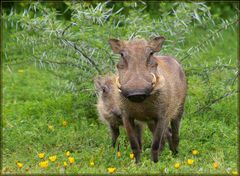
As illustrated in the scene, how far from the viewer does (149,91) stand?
17.4 feet

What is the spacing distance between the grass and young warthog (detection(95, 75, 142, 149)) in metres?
0.20

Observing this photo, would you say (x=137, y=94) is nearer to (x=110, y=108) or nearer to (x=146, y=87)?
(x=146, y=87)

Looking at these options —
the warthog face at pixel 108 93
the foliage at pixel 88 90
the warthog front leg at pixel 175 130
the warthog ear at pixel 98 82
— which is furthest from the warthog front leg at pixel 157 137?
the warthog ear at pixel 98 82

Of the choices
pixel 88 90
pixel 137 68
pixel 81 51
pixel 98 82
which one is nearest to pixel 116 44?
pixel 137 68

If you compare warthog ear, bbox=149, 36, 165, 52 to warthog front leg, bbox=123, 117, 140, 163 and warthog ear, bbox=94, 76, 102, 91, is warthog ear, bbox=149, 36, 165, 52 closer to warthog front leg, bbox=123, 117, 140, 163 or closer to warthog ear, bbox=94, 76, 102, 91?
warthog front leg, bbox=123, 117, 140, 163

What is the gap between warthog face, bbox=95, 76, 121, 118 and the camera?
21.3ft

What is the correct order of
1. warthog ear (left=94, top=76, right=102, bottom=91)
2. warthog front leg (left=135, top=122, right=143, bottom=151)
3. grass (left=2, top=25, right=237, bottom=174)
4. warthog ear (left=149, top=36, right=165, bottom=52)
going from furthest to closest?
1. warthog ear (left=94, top=76, right=102, bottom=91)
2. warthog front leg (left=135, top=122, right=143, bottom=151)
3. warthog ear (left=149, top=36, right=165, bottom=52)
4. grass (left=2, top=25, right=237, bottom=174)

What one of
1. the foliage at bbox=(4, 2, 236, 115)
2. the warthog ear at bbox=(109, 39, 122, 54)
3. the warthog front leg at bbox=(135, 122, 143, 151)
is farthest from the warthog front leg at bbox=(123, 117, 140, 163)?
the foliage at bbox=(4, 2, 236, 115)

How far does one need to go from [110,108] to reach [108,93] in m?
0.18

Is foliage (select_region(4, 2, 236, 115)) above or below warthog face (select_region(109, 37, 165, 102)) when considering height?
below

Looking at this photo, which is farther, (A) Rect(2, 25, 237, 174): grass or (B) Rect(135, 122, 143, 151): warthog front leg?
(B) Rect(135, 122, 143, 151): warthog front leg

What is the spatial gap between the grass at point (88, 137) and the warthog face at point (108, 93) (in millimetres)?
409

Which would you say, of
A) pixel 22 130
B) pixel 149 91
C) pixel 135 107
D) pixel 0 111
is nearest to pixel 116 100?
pixel 135 107

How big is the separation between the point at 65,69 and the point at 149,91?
2.76m
